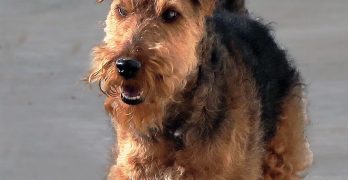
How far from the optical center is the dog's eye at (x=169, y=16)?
163 inches

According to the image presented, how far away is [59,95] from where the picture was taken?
21.7ft

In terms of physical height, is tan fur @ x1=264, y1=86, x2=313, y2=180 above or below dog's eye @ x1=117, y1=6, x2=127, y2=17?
below

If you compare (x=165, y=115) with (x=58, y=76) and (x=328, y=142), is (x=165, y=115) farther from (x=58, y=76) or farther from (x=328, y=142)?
(x=58, y=76)

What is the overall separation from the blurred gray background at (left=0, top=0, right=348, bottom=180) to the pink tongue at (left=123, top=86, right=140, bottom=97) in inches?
50.1

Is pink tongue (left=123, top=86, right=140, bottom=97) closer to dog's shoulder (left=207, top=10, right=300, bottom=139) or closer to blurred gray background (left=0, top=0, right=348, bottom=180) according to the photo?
dog's shoulder (left=207, top=10, right=300, bottom=139)

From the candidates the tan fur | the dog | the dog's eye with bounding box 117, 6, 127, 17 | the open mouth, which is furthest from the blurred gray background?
the open mouth

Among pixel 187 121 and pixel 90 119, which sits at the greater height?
pixel 187 121

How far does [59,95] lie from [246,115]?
2451 millimetres

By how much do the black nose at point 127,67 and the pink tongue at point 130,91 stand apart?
10 centimetres

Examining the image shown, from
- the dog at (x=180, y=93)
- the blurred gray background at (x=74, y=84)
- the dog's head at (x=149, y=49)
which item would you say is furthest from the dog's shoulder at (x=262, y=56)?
the blurred gray background at (x=74, y=84)

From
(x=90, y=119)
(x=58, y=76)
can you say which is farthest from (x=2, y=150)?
(x=58, y=76)

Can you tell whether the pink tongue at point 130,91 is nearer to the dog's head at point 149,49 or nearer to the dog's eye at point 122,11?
the dog's head at point 149,49

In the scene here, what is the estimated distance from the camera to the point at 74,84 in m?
6.78

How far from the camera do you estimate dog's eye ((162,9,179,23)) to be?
4129 mm
